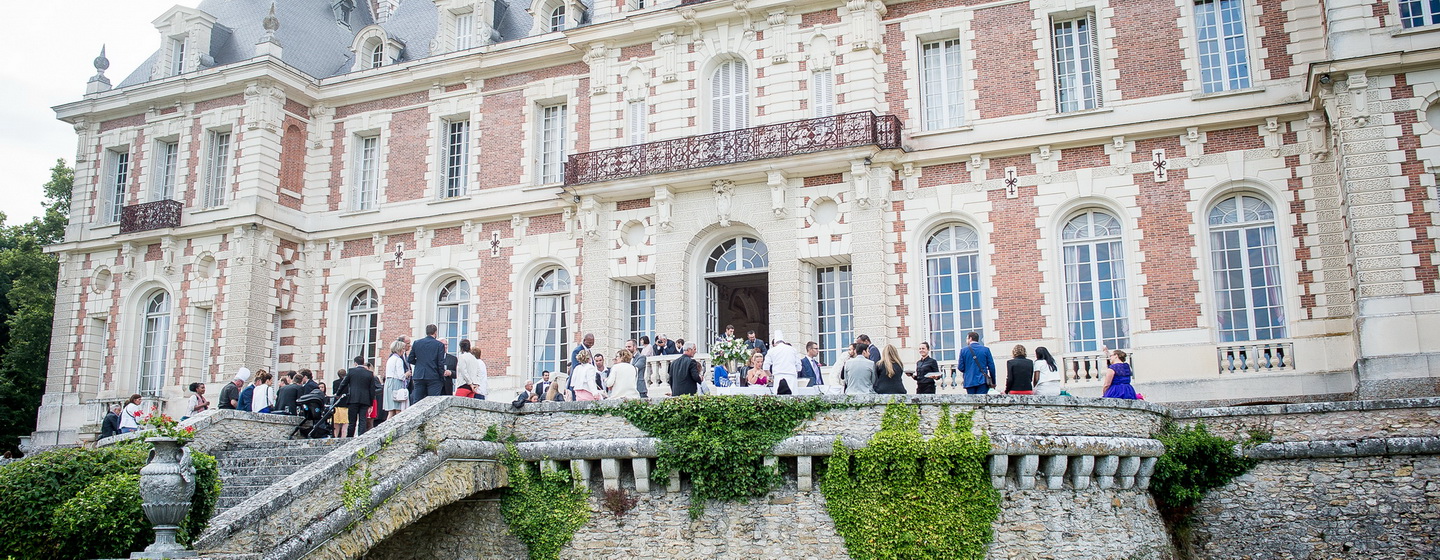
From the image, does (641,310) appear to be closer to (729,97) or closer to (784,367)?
(729,97)

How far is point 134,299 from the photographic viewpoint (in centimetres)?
2297

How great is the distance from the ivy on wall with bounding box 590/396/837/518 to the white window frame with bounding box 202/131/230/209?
13911 mm

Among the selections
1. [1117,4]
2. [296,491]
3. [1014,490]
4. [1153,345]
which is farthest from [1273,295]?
[296,491]

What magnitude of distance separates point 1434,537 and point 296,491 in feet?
36.3

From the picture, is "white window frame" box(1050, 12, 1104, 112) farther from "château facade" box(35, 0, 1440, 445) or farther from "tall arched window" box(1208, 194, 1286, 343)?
"tall arched window" box(1208, 194, 1286, 343)

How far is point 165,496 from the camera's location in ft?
30.5

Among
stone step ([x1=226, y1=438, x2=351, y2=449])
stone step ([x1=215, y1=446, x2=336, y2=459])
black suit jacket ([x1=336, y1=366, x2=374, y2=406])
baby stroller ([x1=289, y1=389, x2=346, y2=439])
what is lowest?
stone step ([x1=215, y1=446, x2=336, y2=459])

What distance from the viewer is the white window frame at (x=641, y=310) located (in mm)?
19547

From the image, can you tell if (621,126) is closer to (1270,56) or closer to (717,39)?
(717,39)

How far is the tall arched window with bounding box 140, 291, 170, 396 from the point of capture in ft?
74.4

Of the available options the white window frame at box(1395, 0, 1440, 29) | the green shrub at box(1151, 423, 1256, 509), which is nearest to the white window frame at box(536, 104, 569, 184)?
the green shrub at box(1151, 423, 1256, 509)

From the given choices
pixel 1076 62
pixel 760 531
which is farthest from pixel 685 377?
pixel 1076 62

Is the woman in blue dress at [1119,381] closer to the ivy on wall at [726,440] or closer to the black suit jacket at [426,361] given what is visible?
the ivy on wall at [726,440]

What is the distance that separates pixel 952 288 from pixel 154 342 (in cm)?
1539
